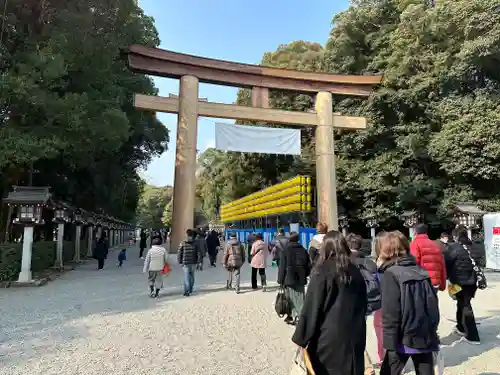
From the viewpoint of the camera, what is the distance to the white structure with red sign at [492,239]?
485 inches

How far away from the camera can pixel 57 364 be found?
A: 4.02m

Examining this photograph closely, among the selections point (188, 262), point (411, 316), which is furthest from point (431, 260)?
point (188, 262)

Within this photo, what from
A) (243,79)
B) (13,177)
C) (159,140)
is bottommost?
(13,177)

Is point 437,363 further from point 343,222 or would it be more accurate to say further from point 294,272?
point 343,222

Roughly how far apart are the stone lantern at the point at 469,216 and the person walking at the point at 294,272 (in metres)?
10.9

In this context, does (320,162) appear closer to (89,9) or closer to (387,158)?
(387,158)

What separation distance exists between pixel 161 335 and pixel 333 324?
349 centimetres

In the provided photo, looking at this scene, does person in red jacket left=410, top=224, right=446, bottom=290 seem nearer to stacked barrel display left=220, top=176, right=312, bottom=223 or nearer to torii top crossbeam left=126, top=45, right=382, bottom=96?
stacked barrel display left=220, top=176, right=312, bottom=223

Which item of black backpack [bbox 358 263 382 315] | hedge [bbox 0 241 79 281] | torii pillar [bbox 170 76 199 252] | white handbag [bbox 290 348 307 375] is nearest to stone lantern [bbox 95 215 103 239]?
hedge [bbox 0 241 79 281]

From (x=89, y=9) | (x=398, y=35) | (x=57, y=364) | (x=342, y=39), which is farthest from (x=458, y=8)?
(x=57, y=364)

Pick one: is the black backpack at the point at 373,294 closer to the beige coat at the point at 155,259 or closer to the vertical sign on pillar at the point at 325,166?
the beige coat at the point at 155,259

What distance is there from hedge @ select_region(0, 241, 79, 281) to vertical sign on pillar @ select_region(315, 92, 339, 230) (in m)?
10.3

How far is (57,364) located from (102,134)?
26.6 feet

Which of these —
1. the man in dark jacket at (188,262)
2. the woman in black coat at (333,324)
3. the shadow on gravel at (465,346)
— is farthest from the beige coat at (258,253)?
the woman in black coat at (333,324)
